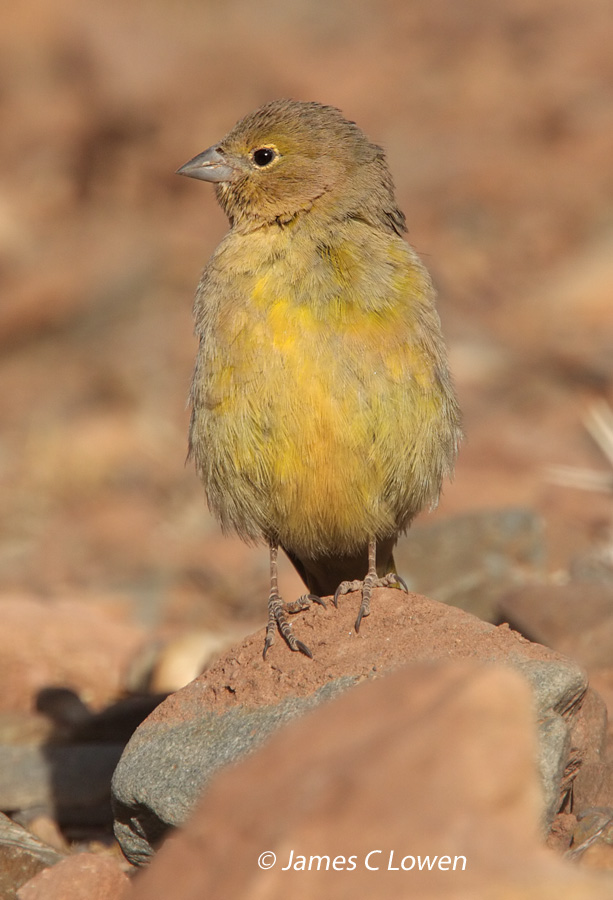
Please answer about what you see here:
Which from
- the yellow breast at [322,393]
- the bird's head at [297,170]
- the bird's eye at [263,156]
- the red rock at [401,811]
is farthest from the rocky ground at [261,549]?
the bird's eye at [263,156]

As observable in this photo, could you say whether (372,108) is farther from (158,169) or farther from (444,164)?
(158,169)

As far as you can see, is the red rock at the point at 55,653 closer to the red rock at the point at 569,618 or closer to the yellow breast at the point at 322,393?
the yellow breast at the point at 322,393

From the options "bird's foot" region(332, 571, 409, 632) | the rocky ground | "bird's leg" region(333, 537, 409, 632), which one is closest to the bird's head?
"bird's leg" region(333, 537, 409, 632)

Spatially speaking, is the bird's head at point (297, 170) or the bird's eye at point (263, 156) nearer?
the bird's head at point (297, 170)

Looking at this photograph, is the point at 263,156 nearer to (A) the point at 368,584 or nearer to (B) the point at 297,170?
(B) the point at 297,170

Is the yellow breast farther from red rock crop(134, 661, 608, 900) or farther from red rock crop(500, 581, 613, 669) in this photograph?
red rock crop(134, 661, 608, 900)

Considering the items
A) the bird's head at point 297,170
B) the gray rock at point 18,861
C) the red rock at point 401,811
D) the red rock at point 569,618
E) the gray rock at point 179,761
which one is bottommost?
the red rock at point 401,811

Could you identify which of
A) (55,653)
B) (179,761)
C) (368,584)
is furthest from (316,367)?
(55,653)
